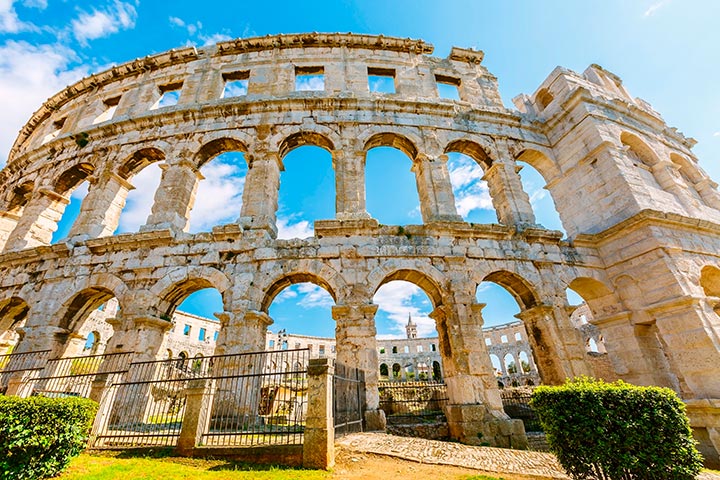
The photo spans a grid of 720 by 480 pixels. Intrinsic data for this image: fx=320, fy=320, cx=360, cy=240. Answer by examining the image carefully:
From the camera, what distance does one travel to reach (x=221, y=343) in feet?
26.5

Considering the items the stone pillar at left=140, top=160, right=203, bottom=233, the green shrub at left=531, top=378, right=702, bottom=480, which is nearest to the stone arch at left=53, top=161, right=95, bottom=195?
the stone pillar at left=140, top=160, right=203, bottom=233

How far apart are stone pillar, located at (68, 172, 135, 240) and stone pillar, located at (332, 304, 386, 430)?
867cm

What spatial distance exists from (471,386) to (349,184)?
6.70 metres

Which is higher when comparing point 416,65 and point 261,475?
point 416,65

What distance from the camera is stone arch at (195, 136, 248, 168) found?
1149 centimetres

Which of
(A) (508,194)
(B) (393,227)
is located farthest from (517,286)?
(B) (393,227)

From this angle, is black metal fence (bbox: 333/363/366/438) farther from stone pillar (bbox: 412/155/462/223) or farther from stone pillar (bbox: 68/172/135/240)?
stone pillar (bbox: 68/172/135/240)

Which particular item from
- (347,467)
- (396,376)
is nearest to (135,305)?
(347,467)

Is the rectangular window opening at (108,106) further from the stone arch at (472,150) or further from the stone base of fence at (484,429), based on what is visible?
the stone base of fence at (484,429)

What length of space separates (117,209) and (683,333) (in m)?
17.4

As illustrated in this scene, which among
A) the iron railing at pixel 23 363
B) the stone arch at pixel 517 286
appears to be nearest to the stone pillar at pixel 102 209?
the iron railing at pixel 23 363

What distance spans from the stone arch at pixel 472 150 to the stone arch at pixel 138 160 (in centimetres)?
1073

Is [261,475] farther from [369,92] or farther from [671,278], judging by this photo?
[369,92]

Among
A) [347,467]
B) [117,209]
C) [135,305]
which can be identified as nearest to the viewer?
[347,467]
